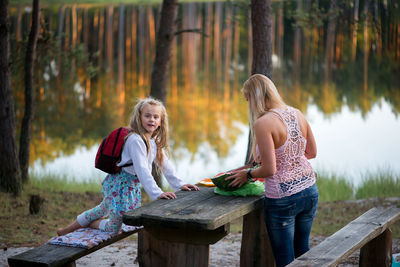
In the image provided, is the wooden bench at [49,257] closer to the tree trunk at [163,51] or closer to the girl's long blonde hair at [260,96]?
the girl's long blonde hair at [260,96]

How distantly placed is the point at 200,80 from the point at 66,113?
6517 millimetres

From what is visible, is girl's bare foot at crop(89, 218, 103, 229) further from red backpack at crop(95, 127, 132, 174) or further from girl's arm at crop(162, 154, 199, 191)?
girl's arm at crop(162, 154, 199, 191)

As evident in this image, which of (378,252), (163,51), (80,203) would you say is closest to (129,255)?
(378,252)

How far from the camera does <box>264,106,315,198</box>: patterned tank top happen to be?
346 centimetres

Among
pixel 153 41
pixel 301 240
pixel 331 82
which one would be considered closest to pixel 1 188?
pixel 301 240

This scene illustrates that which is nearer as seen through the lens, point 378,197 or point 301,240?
point 301,240

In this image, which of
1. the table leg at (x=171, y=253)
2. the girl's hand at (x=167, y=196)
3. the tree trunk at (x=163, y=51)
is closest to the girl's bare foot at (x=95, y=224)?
the table leg at (x=171, y=253)

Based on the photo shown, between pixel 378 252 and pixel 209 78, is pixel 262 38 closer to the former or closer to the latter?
pixel 378 252

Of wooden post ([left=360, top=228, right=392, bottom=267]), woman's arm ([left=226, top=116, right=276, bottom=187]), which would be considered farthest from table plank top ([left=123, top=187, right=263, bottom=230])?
wooden post ([left=360, top=228, right=392, bottom=267])

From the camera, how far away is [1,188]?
772 centimetres

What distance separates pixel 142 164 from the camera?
3.81 m

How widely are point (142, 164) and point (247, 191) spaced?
30.4 inches

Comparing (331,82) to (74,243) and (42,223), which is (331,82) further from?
(74,243)

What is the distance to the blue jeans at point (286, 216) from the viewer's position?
3504 millimetres
